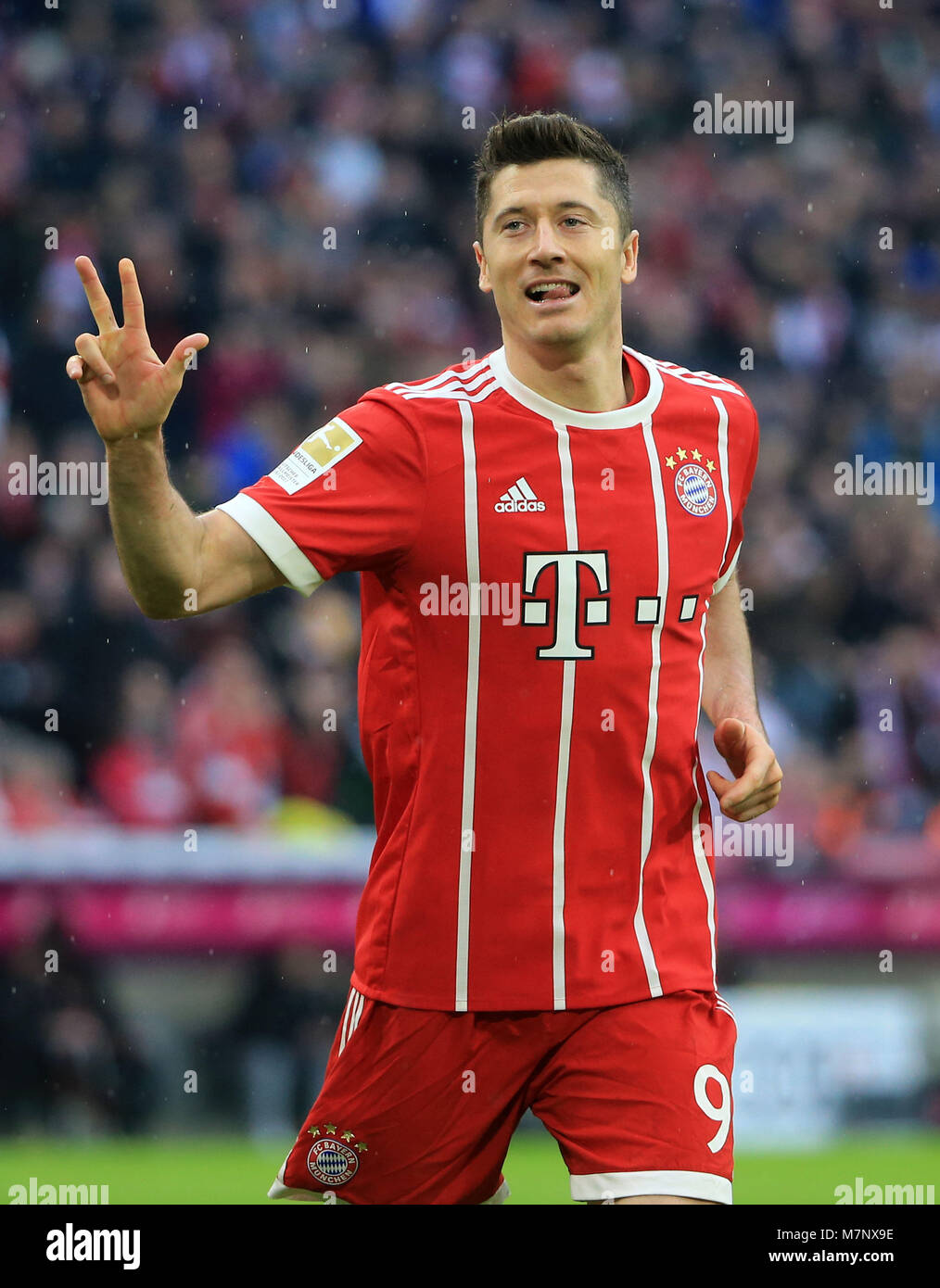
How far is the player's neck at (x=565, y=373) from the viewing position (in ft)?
11.0

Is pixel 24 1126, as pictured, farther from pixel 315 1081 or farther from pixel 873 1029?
pixel 873 1029

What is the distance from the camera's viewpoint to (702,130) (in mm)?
10680

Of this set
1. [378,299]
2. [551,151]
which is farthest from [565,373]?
[378,299]

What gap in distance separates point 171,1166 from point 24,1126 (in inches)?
23.9

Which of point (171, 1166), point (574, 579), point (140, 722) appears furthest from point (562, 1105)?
point (140, 722)

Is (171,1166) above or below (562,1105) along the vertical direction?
→ below

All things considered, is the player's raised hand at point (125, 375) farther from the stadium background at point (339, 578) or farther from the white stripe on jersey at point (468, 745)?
the stadium background at point (339, 578)

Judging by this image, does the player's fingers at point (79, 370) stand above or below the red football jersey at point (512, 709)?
above

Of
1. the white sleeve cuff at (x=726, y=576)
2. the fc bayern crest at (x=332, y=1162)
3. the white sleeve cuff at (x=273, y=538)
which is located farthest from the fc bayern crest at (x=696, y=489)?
the fc bayern crest at (x=332, y=1162)

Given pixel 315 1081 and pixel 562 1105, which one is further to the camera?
pixel 315 1081

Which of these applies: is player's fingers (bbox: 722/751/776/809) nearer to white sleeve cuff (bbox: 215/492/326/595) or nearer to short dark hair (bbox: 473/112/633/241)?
white sleeve cuff (bbox: 215/492/326/595)

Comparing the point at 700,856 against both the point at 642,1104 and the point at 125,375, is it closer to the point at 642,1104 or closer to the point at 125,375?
the point at 642,1104

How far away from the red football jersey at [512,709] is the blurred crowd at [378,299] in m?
4.04

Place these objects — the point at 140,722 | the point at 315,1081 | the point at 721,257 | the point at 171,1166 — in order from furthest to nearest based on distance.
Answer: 1. the point at 721,257
2. the point at 140,722
3. the point at 315,1081
4. the point at 171,1166
